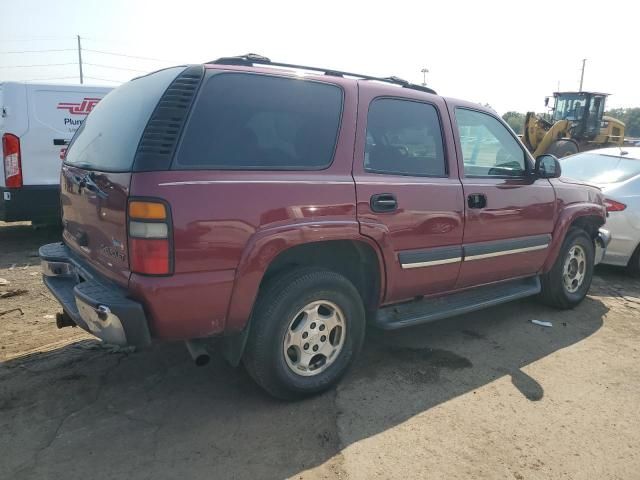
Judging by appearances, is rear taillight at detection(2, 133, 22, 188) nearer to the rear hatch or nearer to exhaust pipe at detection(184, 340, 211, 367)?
the rear hatch

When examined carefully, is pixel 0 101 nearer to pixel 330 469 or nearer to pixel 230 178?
pixel 230 178

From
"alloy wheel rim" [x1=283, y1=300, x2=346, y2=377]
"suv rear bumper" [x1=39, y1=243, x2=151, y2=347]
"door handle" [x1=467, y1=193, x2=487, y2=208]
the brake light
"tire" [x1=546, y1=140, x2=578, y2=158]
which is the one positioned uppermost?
"tire" [x1=546, y1=140, x2=578, y2=158]

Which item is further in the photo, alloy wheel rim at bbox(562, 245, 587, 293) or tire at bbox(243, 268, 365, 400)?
alloy wheel rim at bbox(562, 245, 587, 293)

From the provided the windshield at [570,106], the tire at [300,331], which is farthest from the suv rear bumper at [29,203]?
the windshield at [570,106]

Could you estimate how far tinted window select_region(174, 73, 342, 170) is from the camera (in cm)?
263

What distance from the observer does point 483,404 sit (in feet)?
10.4

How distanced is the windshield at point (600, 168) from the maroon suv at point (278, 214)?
3.00 m

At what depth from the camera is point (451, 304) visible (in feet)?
12.8

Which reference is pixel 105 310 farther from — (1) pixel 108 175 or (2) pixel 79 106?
(2) pixel 79 106

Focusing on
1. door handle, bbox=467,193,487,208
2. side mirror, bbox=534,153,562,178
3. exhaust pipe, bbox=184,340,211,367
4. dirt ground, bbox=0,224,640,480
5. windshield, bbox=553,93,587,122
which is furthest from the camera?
windshield, bbox=553,93,587,122

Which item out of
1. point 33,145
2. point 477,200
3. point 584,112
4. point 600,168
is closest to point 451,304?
point 477,200

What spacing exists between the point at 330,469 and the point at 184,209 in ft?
4.81

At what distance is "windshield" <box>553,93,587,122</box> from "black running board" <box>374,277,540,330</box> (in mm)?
15981

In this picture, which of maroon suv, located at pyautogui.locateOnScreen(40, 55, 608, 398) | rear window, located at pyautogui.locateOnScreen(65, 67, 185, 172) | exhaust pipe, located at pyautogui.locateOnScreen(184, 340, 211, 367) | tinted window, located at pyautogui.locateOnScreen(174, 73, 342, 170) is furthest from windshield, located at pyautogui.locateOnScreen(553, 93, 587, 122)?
exhaust pipe, located at pyautogui.locateOnScreen(184, 340, 211, 367)
